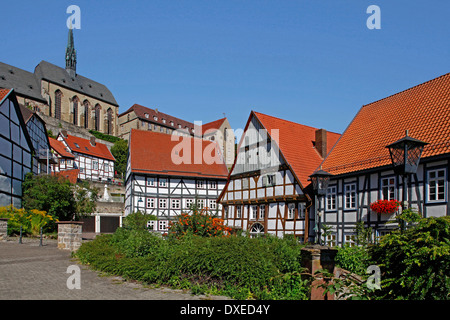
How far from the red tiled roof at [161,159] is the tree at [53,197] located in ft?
24.6

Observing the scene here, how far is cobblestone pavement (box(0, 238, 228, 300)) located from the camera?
7.64m

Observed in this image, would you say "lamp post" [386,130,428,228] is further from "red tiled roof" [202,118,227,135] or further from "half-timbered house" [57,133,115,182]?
"red tiled roof" [202,118,227,135]

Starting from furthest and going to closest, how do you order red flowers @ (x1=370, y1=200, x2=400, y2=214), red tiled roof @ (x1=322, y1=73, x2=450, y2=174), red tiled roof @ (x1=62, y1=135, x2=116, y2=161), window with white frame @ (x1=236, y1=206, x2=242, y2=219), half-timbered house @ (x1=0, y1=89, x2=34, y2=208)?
red tiled roof @ (x1=62, y1=135, x2=116, y2=161)
window with white frame @ (x1=236, y1=206, x2=242, y2=219)
half-timbered house @ (x1=0, y1=89, x2=34, y2=208)
red tiled roof @ (x1=322, y1=73, x2=450, y2=174)
red flowers @ (x1=370, y1=200, x2=400, y2=214)

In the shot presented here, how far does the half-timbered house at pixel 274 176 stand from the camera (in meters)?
21.9

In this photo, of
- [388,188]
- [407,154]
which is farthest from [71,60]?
[407,154]

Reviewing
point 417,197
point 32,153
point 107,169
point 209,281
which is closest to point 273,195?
point 417,197

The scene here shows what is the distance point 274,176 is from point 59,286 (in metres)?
16.8

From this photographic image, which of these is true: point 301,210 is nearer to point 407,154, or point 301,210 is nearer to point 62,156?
point 407,154

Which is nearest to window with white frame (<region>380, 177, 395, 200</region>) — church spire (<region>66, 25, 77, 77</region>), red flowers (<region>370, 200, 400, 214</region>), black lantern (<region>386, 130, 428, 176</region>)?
red flowers (<region>370, 200, 400, 214</region>)

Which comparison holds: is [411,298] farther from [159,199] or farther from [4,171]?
[159,199]

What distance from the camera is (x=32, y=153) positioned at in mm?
30078

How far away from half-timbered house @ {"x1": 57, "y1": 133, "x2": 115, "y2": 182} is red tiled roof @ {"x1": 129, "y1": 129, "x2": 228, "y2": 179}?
1954 cm

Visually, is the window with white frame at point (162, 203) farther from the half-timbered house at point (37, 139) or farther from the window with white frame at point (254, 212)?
the window with white frame at point (254, 212)

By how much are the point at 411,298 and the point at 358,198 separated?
43.3 feet
